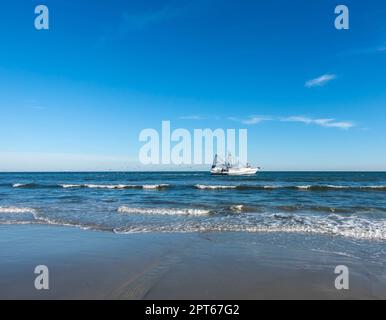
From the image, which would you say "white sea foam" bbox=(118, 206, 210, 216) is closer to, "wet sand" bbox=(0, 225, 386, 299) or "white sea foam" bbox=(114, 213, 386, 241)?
"white sea foam" bbox=(114, 213, 386, 241)

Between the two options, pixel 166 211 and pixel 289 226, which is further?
pixel 166 211

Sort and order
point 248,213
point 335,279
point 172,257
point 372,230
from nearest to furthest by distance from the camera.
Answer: point 335,279 < point 172,257 < point 372,230 < point 248,213

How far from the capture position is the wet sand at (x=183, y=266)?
5.50 m

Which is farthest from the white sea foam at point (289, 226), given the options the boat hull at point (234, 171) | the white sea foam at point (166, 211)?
the boat hull at point (234, 171)

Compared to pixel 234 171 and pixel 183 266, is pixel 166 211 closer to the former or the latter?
pixel 183 266

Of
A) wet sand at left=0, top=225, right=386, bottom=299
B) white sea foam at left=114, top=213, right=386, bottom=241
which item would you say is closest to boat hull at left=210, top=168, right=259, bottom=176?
white sea foam at left=114, top=213, right=386, bottom=241

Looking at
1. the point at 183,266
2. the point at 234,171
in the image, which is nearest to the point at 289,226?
the point at 183,266

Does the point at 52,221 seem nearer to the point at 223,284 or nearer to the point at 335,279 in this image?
the point at 223,284

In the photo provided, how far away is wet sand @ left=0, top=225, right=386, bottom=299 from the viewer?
5496mm

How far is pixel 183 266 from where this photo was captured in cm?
703

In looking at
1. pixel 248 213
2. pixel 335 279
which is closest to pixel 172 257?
pixel 335 279

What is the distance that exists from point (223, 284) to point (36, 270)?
417 centimetres

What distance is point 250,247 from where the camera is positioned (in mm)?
8828
